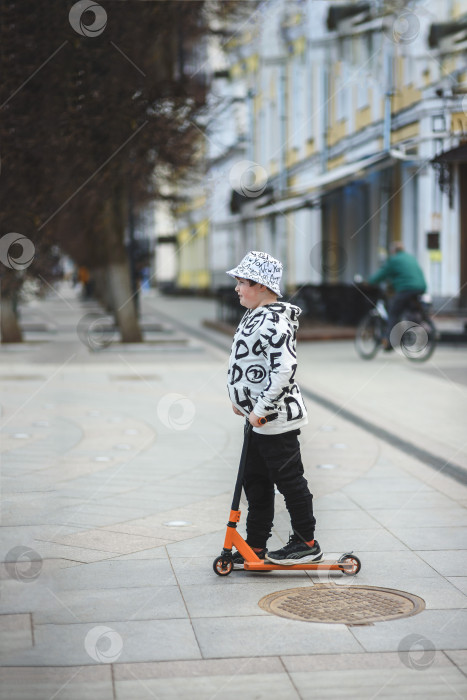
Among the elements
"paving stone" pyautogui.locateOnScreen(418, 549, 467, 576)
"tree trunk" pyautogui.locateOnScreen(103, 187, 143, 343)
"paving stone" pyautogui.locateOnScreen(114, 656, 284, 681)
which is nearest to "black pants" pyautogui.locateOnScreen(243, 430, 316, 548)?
"paving stone" pyautogui.locateOnScreen(418, 549, 467, 576)

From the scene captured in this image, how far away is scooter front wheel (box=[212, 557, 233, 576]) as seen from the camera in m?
5.58

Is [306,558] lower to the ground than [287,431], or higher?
lower

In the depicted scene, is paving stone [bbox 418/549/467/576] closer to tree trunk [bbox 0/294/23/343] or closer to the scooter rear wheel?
the scooter rear wheel

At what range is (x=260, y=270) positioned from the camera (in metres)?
5.54

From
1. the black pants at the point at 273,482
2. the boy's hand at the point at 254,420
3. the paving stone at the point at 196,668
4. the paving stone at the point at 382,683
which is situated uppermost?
the boy's hand at the point at 254,420

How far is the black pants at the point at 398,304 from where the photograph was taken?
1678 centimetres

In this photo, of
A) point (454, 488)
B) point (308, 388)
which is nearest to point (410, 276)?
point (308, 388)

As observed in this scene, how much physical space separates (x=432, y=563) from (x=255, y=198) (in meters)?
24.2

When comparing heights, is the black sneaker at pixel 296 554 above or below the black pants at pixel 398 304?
below

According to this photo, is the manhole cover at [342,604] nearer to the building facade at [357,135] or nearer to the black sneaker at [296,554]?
the black sneaker at [296,554]

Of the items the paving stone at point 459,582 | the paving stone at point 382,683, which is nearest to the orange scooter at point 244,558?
the paving stone at point 459,582

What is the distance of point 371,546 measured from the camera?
20.5 ft

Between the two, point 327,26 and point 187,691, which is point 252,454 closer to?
point 187,691

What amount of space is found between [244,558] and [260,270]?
1420 mm
